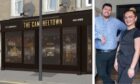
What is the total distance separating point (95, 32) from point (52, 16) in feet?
63.8

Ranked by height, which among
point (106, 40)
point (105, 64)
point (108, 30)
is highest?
point (108, 30)

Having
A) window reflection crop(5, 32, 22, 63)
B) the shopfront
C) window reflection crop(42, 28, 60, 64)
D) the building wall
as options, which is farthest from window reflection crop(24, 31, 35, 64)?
the building wall

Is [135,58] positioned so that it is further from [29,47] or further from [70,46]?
[29,47]

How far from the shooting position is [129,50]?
16.9 ft

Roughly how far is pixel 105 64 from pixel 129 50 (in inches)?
15.9

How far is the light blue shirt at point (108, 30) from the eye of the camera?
525 centimetres

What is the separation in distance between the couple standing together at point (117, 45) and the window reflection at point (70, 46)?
18294 mm

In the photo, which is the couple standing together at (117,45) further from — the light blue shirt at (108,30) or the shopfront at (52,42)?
the shopfront at (52,42)

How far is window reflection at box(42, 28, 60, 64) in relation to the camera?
82.1ft

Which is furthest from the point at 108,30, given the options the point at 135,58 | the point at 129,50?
the point at 135,58

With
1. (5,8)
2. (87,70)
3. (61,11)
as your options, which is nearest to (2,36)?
(5,8)

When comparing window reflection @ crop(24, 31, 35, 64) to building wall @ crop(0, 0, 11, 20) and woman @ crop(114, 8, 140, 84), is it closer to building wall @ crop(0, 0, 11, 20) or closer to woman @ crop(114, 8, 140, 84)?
building wall @ crop(0, 0, 11, 20)

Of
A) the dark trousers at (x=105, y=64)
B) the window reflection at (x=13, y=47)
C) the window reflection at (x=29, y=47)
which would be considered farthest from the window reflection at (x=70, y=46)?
the dark trousers at (x=105, y=64)

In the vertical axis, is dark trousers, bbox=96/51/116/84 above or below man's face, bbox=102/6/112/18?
below
